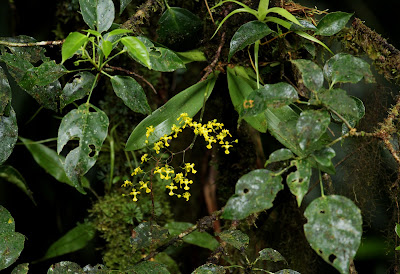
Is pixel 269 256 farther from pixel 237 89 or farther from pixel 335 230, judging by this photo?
pixel 237 89

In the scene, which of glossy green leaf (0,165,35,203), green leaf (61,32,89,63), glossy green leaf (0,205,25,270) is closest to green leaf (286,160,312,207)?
green leaf (61,32,89,63)

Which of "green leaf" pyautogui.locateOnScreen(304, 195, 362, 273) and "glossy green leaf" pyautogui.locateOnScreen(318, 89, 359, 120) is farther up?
"glossy green leaf" pyautogui.locateOnScreen(318, 89, 359, 120)

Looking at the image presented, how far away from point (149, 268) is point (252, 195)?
0.34 m

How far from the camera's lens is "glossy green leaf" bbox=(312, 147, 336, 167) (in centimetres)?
80

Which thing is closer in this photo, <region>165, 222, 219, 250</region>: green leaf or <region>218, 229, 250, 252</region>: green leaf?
<region>218, 229, 250, 252</region>: green leaf

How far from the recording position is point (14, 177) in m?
1.44

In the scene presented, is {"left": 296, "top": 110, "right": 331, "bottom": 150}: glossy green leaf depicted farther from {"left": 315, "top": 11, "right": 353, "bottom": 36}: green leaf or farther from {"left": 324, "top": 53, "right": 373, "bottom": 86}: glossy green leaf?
{"left": 315, "top": 11, "right": 353, "bottom": 36}: green leaf

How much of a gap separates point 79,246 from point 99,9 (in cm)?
82

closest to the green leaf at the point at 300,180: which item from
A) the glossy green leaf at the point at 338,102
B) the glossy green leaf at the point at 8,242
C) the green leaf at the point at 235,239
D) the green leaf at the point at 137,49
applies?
the glossy green leaf at the point at 338,102

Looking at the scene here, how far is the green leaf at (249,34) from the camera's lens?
3.32ft

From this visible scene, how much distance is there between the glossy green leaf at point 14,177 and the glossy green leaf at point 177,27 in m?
0.69

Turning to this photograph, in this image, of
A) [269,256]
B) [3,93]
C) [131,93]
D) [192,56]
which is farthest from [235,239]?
[3,93]

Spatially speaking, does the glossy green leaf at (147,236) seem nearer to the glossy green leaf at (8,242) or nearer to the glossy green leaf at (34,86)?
the glossy green leaf at (8,242)

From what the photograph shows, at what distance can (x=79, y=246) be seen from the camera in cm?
143
